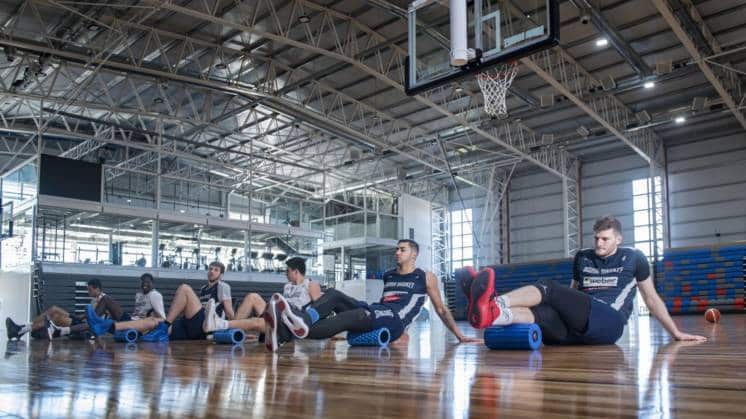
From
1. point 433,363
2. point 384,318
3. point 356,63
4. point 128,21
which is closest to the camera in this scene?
point 433,363

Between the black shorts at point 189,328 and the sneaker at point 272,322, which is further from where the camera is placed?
the black shorts at point 189,328

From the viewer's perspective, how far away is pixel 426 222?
92.7 ft

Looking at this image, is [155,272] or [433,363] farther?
[155,272]

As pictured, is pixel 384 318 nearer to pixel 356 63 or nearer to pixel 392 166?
pixel 356 63

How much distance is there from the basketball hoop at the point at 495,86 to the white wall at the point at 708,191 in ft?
33.0

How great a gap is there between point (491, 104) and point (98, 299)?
374 inches

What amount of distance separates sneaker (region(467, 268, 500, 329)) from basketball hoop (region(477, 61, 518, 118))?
1047 cm

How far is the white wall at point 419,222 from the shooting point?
89.4 ft

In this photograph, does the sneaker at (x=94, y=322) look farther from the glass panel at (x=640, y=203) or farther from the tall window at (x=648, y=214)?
the glass panel at (x=640, y=203)

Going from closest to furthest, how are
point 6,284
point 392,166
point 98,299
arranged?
1. point 98,299
2. point 6,284
3. point 392,166

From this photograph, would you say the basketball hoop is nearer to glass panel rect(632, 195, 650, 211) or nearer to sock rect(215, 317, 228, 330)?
sock rect(215, 317, 228, 330)

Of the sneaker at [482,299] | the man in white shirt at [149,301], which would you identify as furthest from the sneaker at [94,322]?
the sneaker at [482,299]

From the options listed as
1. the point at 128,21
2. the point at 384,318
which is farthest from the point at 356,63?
the point at 384,318

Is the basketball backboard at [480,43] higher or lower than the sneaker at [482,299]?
higher
